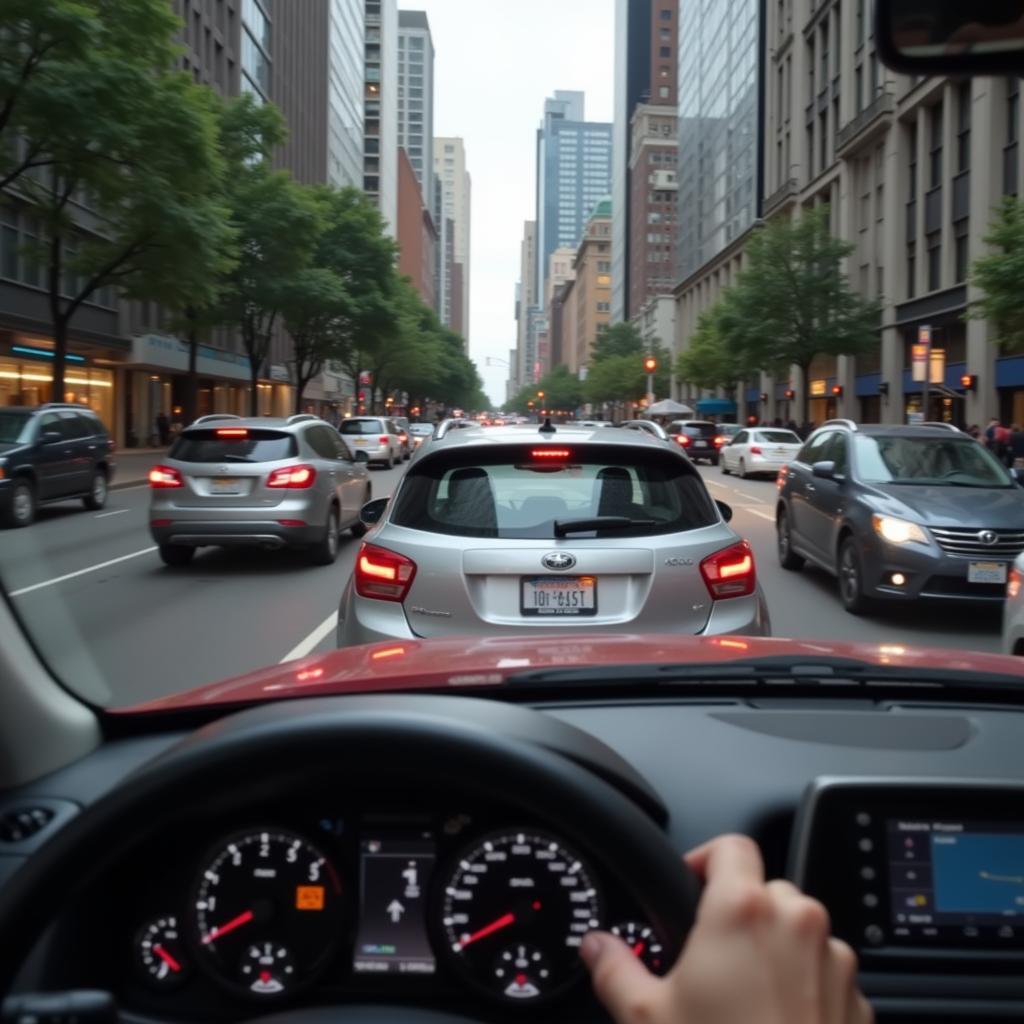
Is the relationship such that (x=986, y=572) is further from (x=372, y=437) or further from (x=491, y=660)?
(x=372, y=437)

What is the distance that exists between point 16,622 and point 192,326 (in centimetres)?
3743

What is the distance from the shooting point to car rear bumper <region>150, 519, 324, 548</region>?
1282cm

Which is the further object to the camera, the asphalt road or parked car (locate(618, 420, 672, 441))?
the asphalt road

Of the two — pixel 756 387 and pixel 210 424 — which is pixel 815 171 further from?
pixel 210 424

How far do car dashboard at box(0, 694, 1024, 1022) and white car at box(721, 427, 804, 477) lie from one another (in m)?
32.1

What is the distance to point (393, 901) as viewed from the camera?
6.46 feet

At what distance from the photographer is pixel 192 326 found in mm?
38500

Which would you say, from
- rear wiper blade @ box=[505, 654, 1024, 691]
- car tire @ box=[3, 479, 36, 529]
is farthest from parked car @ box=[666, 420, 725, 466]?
rear wiper blade @ box=[505, 654, 1024, 691]

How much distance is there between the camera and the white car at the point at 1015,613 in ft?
20.1

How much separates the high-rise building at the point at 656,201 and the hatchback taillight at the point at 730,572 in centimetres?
14869

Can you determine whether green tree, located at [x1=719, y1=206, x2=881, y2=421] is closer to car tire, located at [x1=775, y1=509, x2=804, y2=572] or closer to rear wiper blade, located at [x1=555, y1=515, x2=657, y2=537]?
car tire, located at [x1=775, y1=509, x2=804, y2=572]

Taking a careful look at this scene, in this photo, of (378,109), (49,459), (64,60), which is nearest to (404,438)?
(64,60)

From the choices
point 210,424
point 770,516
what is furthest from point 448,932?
point 770,516

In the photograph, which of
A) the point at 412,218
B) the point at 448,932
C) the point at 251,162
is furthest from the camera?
the point at 412,218
